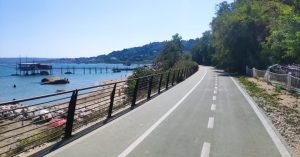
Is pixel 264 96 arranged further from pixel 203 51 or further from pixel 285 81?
pixel 203 51

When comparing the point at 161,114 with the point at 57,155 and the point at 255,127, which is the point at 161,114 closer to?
the point at 255,127

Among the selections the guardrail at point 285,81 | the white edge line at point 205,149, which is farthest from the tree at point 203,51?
the white edge line at point 205,149

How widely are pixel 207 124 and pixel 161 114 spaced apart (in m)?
2.74

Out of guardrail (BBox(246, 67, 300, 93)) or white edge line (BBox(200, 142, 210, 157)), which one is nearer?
white edge line (BBox(200, 142, 210, 157))

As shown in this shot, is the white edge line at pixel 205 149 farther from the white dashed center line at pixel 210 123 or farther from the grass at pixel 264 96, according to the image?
the grass at pixel 264 96

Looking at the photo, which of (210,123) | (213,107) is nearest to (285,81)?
(213,107)

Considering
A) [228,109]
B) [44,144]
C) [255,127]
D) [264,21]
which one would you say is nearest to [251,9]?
[264,21]

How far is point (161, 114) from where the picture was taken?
14609 millimetres

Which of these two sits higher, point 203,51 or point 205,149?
point 203,51

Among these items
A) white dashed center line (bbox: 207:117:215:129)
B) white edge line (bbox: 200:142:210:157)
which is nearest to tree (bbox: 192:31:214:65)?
white dashed center line (bbox: 207:117:215:129)

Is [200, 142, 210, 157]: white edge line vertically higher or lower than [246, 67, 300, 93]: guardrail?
lower

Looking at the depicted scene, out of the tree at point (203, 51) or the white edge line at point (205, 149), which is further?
the tree at point (203, 51)

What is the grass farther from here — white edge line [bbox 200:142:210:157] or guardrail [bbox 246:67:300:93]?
white edge line [bbox 200:142:210:157]

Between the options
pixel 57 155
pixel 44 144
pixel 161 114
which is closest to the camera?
pixel 57 155
